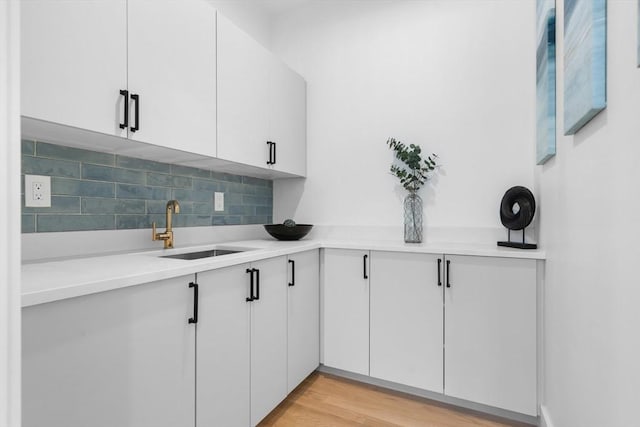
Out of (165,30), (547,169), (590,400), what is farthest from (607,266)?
(165,30)

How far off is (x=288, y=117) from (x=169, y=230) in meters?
1.23

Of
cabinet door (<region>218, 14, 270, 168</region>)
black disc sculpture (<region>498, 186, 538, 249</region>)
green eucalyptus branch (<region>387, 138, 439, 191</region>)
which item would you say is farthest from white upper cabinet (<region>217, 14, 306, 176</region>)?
black disc sculpture (<region>498, 186, 538, 249</region>)

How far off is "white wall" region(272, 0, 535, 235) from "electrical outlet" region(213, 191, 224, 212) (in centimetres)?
66

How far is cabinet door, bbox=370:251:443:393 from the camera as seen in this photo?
1870mm

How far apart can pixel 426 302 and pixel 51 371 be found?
1681mm

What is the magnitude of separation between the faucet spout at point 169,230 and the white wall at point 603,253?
1779mm

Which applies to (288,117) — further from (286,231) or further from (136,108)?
(136,108)

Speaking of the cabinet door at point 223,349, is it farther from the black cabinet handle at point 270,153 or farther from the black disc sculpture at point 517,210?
the black disc sculpture at point 517,210

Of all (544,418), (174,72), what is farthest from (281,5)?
(544,418)

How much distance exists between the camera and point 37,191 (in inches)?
51.4

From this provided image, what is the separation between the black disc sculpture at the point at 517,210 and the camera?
1806 mm

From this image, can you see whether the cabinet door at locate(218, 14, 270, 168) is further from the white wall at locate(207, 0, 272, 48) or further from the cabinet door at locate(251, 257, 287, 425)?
the cabinet door at locate(251, 257, 287, 425)

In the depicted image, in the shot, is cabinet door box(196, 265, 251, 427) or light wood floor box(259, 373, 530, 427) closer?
A: cabinet door box(196, 265, 251, 427)
